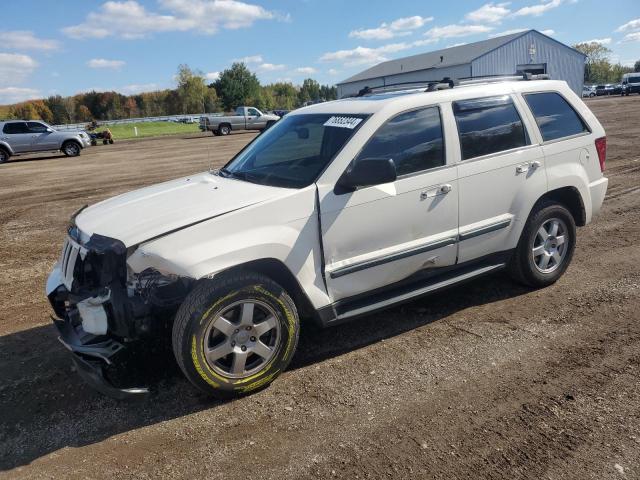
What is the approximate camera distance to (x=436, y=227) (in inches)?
158

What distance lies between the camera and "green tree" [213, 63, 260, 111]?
90.9 m

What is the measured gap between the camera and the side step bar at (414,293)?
3.67 meters

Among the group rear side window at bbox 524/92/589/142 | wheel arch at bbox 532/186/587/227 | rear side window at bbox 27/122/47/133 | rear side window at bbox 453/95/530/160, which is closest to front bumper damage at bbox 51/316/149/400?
rear side window at bbox 453/95/530/160

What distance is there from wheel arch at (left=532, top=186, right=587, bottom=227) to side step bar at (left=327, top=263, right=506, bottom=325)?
88 centimetres

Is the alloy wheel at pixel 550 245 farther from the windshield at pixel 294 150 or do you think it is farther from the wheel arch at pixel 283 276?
the wheel arch at pixel 283 276

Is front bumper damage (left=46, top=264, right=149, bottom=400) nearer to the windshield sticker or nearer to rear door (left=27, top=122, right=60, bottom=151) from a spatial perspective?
the windshield sticker

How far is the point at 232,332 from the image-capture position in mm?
3285

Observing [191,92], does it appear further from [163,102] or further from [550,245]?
[550,245]

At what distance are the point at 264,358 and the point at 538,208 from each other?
2.91 meters

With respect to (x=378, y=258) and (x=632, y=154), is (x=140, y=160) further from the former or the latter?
(x=378, y=258)

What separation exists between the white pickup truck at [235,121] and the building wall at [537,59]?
68.8 feet

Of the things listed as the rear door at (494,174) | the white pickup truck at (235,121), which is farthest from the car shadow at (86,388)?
the white pickup truck at (235,121)

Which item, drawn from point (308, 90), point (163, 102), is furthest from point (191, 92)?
point (308, 90)

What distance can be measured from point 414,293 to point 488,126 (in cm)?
160
